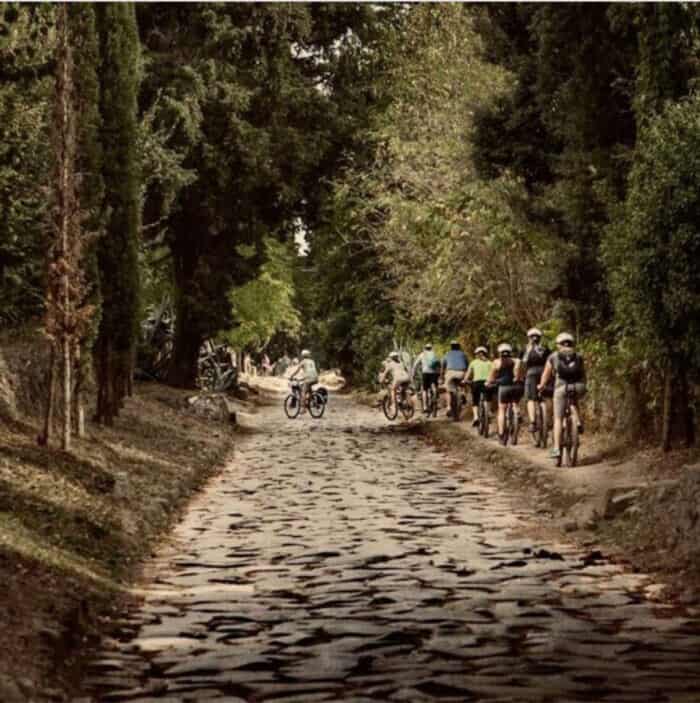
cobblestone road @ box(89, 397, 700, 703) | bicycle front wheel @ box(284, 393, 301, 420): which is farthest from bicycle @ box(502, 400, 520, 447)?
bicycle front wheel @ box(284, 393, 301, 420)

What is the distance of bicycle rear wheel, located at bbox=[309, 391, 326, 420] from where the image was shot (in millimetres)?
39438

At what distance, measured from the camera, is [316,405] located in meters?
39.8

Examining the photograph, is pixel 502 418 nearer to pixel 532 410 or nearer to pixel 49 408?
pixel 532 410

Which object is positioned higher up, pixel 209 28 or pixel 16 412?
pixel 209 28

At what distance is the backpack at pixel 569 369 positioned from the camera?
19.0 m

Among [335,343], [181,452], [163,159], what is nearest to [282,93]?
[163,159]

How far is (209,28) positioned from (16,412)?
60.8ft

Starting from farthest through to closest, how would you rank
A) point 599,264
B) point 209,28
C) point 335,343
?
point 335,343 < point 209,28 < point 599,264

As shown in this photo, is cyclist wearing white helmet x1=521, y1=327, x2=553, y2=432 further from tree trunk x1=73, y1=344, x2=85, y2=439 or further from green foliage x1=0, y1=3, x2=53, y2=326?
green foliage x1=0, y1=3, x2=53, y2=326

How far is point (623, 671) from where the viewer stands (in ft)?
24.5

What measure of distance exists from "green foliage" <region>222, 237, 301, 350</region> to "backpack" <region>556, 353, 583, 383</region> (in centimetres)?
2349

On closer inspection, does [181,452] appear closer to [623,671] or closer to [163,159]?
[163,159]

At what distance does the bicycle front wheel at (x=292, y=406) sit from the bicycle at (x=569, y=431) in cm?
2096

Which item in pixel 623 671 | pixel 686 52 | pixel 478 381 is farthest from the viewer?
pixel 478 381
